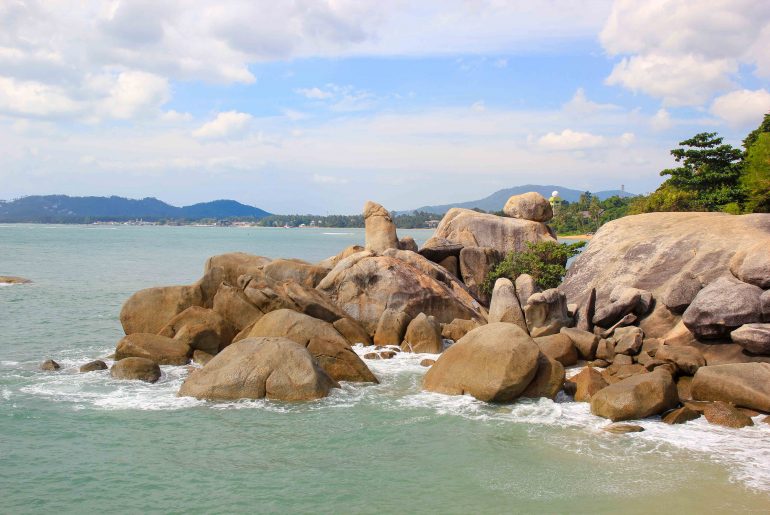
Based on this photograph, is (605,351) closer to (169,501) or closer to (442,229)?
(169,501)

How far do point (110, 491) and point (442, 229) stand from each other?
26.9m

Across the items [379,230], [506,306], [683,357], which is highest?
[379,230]

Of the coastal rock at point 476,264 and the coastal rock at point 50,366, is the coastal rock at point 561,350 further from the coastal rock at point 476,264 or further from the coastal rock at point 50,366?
the coastal rock at point 50,366

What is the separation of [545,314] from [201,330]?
11.6 metres

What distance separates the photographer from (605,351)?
20.5m

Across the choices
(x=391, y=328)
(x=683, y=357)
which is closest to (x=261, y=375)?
(x=391, y=328)

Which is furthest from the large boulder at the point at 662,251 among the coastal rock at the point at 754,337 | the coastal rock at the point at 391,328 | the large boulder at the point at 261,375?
the large boulder at the point at 261,375

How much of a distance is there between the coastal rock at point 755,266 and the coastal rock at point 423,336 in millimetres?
9698

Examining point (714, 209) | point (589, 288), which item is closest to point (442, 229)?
point (589, 288)

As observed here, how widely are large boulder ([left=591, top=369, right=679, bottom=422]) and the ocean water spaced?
14.0 inches

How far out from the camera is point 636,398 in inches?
616

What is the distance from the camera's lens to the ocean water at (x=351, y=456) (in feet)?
37.7

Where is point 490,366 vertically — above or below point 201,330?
below

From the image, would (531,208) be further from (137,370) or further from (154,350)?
(137,370)
